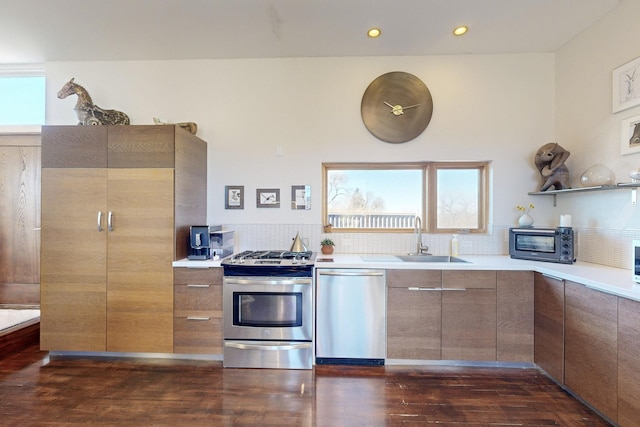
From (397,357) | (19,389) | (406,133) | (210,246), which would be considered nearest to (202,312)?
(210,246)

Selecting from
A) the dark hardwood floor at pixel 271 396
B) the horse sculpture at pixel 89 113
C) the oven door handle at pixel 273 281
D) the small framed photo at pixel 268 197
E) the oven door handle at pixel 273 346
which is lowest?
the dark hardwood floor at pixel 271 396

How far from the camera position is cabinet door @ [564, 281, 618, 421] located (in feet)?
5.61

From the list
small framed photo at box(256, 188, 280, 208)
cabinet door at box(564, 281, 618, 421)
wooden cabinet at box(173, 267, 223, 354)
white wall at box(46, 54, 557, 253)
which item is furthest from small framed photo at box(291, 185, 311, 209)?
cabinet door at box(564, 281, 618, 421)

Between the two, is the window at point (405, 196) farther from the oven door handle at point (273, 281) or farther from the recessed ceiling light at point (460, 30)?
the recessed ceiling light at point (460, 30)

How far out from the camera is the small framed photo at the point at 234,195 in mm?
3156

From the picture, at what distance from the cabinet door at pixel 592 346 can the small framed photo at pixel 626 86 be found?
4.93 feet

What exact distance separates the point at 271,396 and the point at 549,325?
215cm

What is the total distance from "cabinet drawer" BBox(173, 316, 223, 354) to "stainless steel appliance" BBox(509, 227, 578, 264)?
2769 mm

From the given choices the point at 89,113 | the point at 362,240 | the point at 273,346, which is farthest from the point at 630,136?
the point at 89,113

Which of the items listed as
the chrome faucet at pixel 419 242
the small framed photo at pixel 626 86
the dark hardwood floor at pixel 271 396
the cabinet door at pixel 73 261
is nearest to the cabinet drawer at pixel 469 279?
the chrome faucet at pixel 419 242

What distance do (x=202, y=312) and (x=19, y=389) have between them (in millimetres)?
1332

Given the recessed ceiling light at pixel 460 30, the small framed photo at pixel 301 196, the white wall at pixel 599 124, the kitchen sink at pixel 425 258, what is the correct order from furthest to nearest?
the small framed photo at pixel 301 196 < the kitchen sink at pixel 425 258 < the recessed ceiling light at pixel 460 30 < the white wall at pixel 599 124

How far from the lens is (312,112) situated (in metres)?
3.12

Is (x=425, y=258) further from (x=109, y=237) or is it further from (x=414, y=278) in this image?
(x=109, y=237)
